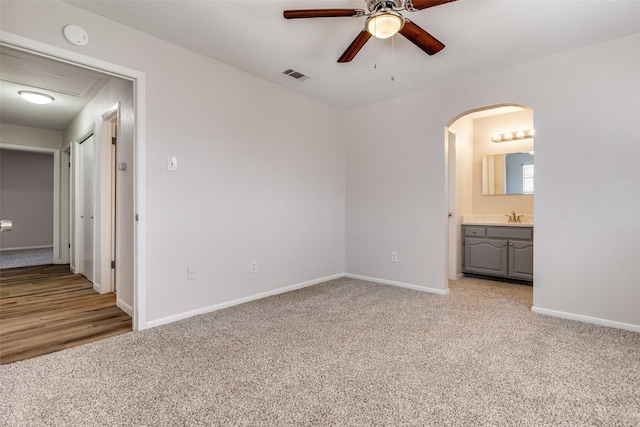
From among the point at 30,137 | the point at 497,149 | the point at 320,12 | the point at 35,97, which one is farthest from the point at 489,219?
the point at 30,137

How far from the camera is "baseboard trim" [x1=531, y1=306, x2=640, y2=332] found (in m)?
2.53

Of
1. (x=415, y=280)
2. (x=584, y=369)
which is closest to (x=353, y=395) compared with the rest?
(x=584, y=369)

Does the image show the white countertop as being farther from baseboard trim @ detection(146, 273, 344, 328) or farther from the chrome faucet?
baseboard trim @ detection(146, 273, 344, 328)

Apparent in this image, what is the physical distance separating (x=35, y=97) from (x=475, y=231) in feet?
19.1

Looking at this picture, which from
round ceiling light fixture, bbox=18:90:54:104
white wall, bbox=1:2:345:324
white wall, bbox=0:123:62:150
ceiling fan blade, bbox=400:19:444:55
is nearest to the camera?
ceiling fan blade, bbox=400:19:444:55

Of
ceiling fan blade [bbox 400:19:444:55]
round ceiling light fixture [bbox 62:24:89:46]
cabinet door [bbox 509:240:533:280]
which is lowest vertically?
cabinet door [bbox 509:240:533:280]

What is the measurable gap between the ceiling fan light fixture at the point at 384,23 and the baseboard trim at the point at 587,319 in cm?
269

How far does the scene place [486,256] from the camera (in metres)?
4.24

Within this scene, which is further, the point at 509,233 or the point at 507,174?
the point at 507,174

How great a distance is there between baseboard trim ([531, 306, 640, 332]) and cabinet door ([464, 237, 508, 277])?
1223 millimetres

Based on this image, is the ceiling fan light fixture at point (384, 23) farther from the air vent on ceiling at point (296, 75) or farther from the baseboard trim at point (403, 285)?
the baseboard trim at point (403, 285)

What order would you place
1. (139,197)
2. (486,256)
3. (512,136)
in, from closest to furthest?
(139,197) → (486,256) → (512,136)

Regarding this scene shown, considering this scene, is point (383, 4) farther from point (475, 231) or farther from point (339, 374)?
point (475, 231)

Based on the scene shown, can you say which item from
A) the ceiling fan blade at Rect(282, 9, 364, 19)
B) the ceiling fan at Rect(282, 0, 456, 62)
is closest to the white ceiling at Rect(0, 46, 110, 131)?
the ceiling fan blade at Rect(282, 9, 364, 19)
